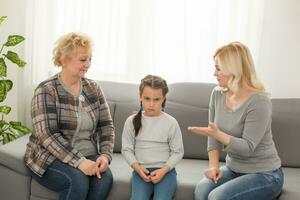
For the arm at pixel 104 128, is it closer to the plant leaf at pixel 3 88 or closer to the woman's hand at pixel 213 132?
the woman's hand at pixel 213 132

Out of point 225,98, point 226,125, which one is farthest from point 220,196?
point 225,98

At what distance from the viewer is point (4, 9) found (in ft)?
→ 11.3

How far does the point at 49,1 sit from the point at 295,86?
1.88 m

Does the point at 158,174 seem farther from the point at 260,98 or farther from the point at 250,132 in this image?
the point at 260,98

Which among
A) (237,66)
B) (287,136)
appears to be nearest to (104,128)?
(237,66)

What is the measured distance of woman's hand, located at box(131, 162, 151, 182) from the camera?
228 centimetres

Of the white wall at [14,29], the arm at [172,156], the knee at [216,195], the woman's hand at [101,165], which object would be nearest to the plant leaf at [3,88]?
the white wall at [14,29]

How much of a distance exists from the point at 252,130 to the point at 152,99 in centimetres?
52

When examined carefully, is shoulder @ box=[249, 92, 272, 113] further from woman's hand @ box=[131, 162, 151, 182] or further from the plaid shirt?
the plaid shirt

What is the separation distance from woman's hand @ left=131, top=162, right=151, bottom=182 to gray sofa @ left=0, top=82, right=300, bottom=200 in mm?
123

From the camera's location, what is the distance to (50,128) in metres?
2.35

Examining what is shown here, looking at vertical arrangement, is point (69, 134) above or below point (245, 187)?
above

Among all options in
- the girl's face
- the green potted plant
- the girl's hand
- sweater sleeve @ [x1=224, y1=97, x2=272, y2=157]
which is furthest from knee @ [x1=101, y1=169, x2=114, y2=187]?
the green potted plant

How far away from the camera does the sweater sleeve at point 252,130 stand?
2.17m
